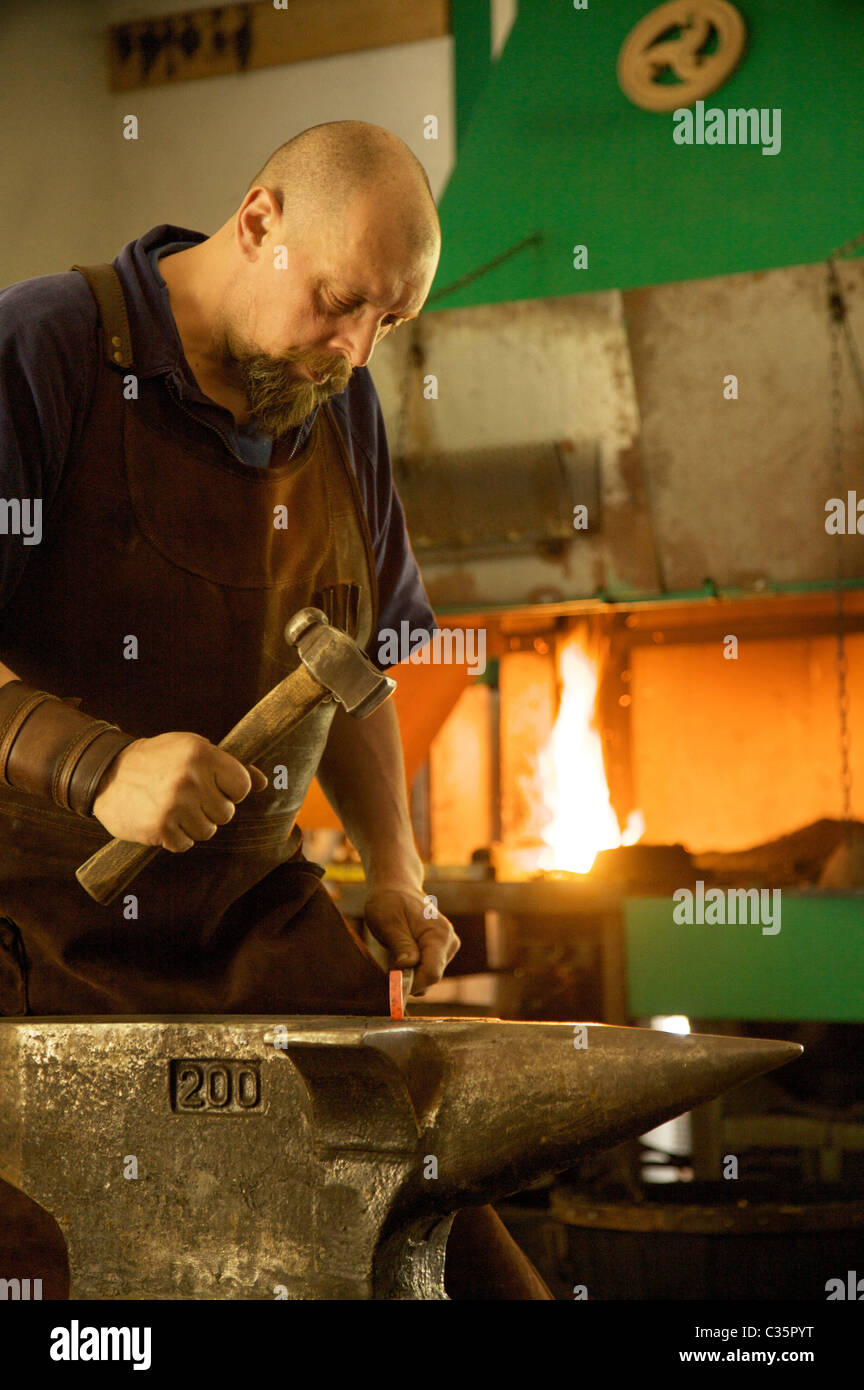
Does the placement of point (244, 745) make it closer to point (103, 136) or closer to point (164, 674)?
point (164, 674)

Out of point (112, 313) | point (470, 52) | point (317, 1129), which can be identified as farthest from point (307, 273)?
point (470, 52)

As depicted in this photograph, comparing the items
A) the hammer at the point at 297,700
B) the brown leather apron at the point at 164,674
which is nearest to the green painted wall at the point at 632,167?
the brown leather apron at the point at 164,674

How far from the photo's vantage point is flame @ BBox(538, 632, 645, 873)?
5059 millimetres

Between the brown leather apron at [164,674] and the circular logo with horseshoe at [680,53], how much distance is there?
384 centimetres

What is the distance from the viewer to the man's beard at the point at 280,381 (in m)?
1.67

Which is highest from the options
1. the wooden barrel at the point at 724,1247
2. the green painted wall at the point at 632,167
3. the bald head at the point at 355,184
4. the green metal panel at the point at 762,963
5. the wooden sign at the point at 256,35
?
the wooden sign at the point at 256,35

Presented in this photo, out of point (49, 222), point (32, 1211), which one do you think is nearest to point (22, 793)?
point (32, 1211)

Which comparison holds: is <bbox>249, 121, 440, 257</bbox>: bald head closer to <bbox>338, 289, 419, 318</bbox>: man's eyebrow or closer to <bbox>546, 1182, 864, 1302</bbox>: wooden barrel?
<bbox>338, 289, 419, 318</bbox>: man's eyebrow

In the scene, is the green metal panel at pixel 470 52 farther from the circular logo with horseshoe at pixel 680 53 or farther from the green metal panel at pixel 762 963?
the green metal panel at pixel 762 963

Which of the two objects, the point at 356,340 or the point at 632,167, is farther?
the point at 632,167

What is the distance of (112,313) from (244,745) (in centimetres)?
55

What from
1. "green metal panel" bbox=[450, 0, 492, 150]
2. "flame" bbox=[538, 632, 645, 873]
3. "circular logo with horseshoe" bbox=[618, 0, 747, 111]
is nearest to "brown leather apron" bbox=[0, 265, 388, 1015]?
"flame" bbox=[538, 632, 645, 873]

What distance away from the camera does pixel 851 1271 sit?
8.94 feet

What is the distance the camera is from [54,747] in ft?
4.48
